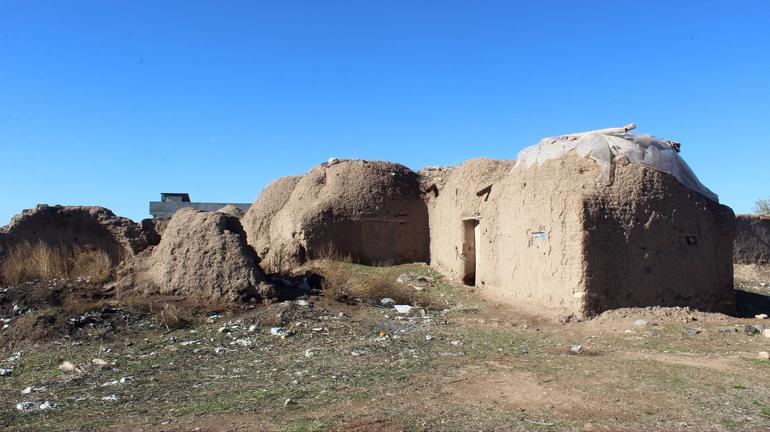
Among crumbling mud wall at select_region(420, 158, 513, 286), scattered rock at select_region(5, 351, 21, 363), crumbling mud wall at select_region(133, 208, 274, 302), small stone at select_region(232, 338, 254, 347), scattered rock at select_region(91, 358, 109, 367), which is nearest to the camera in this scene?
scattered rock at select_region(91, 358, 109, 367)

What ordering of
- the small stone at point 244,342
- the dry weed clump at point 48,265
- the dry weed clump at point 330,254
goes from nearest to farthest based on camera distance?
1. the small stone at point 244,342
2. the dry weed clump at point 48,265
3. the dry weed clump at point 330,254

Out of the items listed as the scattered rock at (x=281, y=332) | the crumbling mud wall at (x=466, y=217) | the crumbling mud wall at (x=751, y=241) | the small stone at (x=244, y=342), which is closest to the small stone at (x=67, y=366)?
the small stone at (x=244, y=342)

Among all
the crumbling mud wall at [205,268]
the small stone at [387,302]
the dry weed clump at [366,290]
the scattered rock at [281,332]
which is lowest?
the scattered rock at [281,332]

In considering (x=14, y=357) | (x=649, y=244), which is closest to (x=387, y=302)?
(x=649, y=244)

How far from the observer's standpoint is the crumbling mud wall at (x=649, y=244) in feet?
29.7

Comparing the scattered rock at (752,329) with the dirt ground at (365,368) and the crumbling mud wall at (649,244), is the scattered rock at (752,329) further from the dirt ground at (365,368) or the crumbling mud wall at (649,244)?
the crumbling mud wall at (649,244)

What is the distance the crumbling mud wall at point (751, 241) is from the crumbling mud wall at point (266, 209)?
11916 millimetres

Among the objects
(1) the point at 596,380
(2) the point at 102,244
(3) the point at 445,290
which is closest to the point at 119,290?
(2) the point at 102,244

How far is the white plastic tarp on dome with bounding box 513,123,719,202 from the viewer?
9656 mm

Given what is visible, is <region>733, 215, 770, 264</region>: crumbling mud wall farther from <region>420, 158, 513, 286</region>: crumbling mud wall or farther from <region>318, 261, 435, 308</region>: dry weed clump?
<region>318, 261, 435, 308</region>: dry weed clump

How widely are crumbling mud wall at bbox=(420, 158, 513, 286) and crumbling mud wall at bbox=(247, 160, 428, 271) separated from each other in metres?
0.94

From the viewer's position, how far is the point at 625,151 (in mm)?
9695

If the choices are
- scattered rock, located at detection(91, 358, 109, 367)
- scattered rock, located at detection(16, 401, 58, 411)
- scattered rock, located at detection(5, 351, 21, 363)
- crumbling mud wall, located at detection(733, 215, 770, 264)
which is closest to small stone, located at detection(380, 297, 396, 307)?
scattered rock, located at detection(91, 358, 109, 367)

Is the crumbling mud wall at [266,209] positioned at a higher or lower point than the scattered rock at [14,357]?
higher
